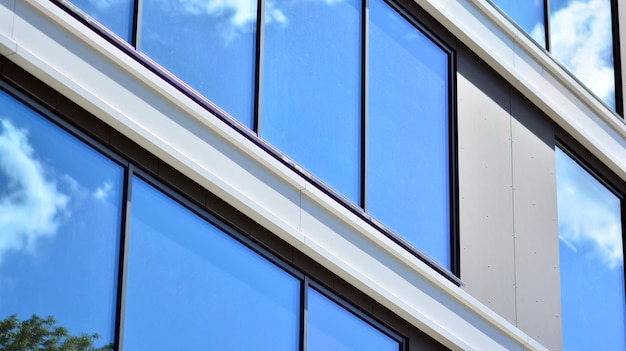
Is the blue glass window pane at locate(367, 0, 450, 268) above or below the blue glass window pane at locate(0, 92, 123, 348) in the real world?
above

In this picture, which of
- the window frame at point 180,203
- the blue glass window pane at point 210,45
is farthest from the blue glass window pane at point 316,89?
the window frame at point 180,203

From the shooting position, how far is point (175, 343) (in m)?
13.9

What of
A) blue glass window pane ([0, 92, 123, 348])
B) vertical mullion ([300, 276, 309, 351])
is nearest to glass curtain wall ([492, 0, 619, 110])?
vertical mullion ([300, 276, 309, 351])

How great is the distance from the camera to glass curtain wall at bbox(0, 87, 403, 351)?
13.0 m

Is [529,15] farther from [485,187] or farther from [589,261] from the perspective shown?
[589,261]

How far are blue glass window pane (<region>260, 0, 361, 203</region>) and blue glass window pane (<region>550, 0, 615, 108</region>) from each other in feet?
15.6

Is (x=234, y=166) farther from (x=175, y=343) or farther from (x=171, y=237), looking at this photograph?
(x=175, y=343)

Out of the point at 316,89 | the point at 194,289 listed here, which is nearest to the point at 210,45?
the point at 316,89

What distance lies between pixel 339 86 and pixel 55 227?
458 centimetres

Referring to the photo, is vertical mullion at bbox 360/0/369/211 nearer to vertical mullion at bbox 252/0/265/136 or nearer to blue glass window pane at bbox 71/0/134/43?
vertical mullion at bbox 252/0/265/136

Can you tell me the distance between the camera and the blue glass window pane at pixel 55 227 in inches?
509

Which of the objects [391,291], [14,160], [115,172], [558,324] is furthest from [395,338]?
[14,160]

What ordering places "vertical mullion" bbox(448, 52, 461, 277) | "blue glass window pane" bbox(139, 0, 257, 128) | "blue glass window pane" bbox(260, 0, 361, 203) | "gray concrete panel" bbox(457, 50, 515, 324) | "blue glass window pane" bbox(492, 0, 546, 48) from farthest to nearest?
1. "blue glass window pane" bbox(492, 0, 546, 48)
2. "gray concrete panel" bbox(457, 50, 515, 324)
3. "vertical mullion" bbox(448, 52, 461, 277)
4. "blue glass window pane" bbox(260, 0, 361, 203)
5. "blue glass window pane" bbox(139, 0, 257, 128)

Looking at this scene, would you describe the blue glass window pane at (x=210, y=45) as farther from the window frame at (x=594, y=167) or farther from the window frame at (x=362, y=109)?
the window frame at (x=594, y=167)
